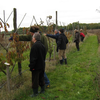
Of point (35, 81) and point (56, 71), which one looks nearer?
point (35, 81)

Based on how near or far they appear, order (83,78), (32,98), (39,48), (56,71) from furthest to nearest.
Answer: (56,71)
(83,78)
(32,98)
(39,48)

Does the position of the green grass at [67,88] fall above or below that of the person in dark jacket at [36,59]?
below

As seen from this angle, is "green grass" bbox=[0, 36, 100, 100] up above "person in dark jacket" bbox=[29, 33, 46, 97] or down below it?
below

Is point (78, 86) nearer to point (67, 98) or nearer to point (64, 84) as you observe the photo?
point (64, 84)

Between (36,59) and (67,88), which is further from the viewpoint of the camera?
(67,88)

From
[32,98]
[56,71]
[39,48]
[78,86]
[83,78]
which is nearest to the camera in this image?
[39,48]

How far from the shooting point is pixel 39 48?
11.3 ft

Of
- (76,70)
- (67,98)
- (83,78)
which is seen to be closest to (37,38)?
(67,98)

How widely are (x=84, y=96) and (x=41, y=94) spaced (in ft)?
3.91

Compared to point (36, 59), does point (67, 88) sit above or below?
below

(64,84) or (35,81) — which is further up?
(35,81)

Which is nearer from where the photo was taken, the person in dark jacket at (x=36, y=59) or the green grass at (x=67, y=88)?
the person in dark jacket at (x=36, y=59)

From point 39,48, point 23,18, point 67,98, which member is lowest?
point 67,98

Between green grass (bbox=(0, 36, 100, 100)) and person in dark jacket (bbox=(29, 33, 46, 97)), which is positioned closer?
person in dark jacket (bbox=(29, 33, 46, 97))
